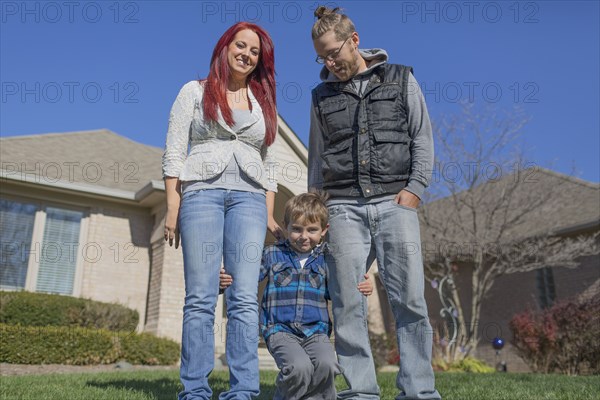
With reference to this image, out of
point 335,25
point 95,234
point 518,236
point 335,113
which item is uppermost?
point 518,236

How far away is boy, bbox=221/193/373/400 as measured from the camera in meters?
2.85

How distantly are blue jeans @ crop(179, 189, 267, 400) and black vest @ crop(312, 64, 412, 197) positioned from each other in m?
0.55

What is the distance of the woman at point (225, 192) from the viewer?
2.86m

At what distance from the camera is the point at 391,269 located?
3062 millimetres

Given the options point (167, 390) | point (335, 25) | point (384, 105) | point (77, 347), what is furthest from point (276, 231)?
point (77, 347)

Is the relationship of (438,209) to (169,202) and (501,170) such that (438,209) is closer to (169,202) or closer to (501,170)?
(501,170)

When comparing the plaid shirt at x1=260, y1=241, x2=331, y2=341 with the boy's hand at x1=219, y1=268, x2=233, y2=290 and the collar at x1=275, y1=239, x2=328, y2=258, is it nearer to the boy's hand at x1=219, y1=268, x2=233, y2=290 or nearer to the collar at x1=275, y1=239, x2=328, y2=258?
the collar at x1=275, y1=239, x2=328, y2=258

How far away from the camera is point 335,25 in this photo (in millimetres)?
3281

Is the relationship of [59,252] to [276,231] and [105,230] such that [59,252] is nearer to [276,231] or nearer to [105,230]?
[105,230]

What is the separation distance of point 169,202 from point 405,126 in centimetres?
154

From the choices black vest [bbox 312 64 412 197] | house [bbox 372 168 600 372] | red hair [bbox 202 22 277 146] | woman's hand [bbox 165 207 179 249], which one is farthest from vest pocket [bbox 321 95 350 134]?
house [bbox 372 168 600 372]

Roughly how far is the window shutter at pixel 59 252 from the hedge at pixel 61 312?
118 centimetres

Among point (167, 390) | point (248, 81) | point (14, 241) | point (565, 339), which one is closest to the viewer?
point (248, 81)

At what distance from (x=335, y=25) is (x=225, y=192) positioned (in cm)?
124
